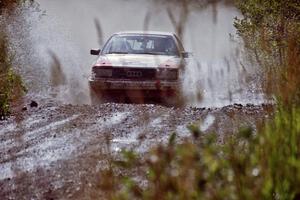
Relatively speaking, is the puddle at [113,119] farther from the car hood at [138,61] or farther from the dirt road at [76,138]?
the car hood at [138,61]

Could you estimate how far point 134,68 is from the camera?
1237 cm

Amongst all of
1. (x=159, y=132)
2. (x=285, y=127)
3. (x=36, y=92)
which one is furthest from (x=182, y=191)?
(x=36, y=92)

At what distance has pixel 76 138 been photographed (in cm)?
807

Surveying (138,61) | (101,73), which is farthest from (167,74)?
(101,73)

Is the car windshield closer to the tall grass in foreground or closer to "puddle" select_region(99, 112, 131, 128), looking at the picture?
"puddle" select_region(99, 112, 131, 128)

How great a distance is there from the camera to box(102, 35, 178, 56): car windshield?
13438mm

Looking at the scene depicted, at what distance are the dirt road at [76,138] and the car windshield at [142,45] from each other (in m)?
1.96

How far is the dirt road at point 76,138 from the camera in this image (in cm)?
554

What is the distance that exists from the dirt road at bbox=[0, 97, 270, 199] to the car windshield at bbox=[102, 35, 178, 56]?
1.96m

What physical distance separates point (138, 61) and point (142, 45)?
1072 mm

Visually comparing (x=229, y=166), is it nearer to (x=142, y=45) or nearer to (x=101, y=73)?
(x=101, y=73)

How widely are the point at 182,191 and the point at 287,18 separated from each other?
7912 mm

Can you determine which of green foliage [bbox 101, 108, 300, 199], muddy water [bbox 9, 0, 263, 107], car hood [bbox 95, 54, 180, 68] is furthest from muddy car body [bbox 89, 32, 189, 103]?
green foliage [bbox 101, 108, 300, 199]

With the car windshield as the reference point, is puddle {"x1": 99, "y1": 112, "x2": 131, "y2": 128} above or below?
below
